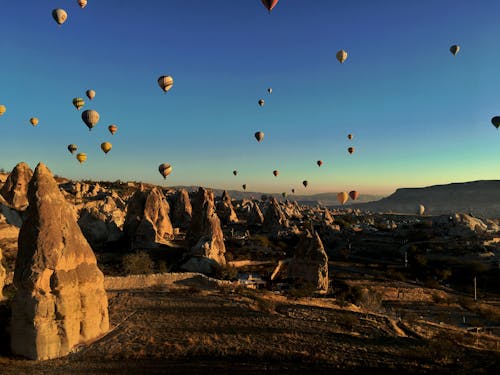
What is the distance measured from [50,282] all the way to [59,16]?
109ft

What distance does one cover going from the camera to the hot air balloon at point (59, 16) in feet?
115

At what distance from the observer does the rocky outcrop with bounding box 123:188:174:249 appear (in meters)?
36.7

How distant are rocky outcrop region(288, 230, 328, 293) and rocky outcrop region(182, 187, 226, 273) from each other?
249 inches

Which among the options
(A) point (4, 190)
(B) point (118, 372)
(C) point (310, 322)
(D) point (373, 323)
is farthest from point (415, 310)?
(A) point (4, 190)

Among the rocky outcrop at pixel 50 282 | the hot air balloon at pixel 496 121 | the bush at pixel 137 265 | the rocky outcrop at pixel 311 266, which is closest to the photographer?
the rocky outcrop at pixel 50 282

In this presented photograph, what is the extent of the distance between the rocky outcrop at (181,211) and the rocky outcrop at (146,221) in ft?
51.5

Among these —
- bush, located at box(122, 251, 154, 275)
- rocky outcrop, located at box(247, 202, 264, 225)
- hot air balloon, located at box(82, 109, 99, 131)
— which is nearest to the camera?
bush, located at box(122, 251, 154, 275)

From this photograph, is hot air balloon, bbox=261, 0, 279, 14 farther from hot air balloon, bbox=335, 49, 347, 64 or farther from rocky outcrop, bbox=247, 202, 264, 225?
rocky outcrop, bbox=247, 202, 264, 225

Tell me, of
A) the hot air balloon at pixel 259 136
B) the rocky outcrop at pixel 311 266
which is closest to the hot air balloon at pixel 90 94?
the hot air balloon at pixel 259 136

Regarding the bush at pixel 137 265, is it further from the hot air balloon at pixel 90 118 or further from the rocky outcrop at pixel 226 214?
the rocky outcrop at pixel 226 214

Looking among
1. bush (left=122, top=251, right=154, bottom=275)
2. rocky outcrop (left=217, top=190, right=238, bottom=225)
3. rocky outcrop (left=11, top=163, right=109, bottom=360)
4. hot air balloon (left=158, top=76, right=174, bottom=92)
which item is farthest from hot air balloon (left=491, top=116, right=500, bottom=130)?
rocky outcrop (left=217, top=190, right=238, bottom=225)

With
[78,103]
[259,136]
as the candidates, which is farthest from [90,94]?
[259,136]

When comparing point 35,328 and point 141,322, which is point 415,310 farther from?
point 35,328

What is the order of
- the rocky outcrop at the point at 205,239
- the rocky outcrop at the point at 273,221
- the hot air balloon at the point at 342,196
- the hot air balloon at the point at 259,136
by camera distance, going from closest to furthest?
1. the rocky outcrop at the point at 205,239
2. the hot air balloon at the point at 259,136
3. the hot air balloon at the point at 342,196
4. the rocky outcrop at the point at 273,221
